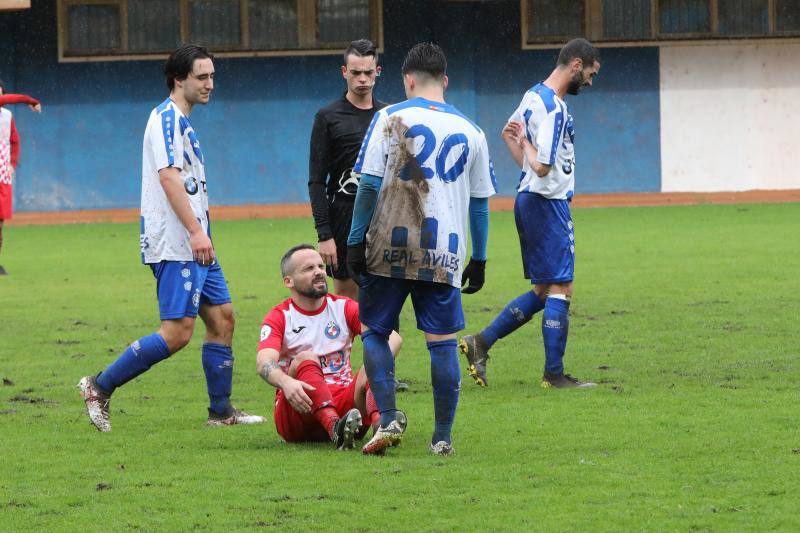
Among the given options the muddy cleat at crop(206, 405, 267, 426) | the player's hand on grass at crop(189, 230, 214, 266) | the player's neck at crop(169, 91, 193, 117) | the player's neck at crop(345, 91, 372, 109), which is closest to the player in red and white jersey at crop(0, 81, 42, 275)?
the player's neck at crop(345, 91, 372, 109)

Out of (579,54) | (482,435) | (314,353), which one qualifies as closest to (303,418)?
(314,353)

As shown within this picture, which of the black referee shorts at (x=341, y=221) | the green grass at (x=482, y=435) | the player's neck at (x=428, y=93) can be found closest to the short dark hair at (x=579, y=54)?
the black referee shorts at (x=341, y=221)

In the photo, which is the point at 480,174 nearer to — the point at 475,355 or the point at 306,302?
the point at 306,302

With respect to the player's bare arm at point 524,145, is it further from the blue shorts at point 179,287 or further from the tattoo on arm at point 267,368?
the tattoo on arm at point 267,368

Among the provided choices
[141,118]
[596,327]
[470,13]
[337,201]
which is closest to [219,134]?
[141,118]

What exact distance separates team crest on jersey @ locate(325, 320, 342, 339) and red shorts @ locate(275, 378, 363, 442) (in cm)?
23

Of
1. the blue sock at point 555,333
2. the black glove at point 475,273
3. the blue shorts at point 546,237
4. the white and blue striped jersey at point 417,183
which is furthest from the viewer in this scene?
the blue shorts at point 546,237

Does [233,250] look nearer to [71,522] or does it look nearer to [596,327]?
[596,327]

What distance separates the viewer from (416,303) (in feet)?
22.1

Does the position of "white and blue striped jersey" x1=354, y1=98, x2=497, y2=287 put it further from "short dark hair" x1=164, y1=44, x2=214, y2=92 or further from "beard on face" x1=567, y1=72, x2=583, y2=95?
"beard on face" x1=567, y1=72, x2=583, y2=95

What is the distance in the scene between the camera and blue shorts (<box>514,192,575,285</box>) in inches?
358

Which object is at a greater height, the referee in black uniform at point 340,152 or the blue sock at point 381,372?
the referee in black uniform at point 340,152

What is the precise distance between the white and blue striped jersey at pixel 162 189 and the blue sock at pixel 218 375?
0.59 meters

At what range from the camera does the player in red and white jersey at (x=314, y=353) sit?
6.97 meters
